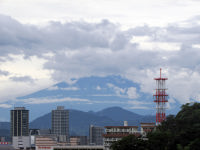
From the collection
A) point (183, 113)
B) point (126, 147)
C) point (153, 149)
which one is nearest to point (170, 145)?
point (153, 149)

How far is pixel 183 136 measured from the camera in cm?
12575

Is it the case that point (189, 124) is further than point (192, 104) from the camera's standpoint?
No

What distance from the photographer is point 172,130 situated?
449 ft

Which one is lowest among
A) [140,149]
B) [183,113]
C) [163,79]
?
[140,149]

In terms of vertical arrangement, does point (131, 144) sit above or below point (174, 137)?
below

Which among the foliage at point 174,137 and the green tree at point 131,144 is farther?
the green tree at point 131,144

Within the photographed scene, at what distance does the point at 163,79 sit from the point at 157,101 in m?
9.39

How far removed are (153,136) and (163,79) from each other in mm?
65476

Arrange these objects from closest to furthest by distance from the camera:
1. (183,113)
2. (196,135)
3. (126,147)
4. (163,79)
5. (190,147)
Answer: (190,147)
(196,135)
(126,147)
(183,113)
(163,79)

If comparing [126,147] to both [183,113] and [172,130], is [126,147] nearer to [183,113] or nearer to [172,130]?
[172,130]

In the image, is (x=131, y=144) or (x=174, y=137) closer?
(x=174, y=137)

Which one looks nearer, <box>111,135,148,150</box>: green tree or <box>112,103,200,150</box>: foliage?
<box>112,103,200,150</box>: foliage

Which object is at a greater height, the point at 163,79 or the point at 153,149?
the point at 163,79

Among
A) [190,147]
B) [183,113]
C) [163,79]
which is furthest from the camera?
[163,79]
